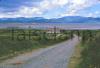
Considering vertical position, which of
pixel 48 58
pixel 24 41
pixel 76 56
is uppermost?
pixel 24 41

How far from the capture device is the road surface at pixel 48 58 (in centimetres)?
739

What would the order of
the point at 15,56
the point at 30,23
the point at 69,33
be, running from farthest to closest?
the point at 15,56 → the point at 69,33 → the point at 30,23

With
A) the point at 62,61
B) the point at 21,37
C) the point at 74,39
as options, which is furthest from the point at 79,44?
the point at 21,37

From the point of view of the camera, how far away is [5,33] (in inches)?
276

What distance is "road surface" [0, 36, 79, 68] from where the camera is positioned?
7.39m

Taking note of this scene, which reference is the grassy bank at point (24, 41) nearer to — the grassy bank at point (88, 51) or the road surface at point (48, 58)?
the road surface at point (48, 58)

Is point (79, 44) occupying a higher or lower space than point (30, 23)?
lower

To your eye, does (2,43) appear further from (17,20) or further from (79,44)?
(79,44)

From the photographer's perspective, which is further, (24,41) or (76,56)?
(76,56)

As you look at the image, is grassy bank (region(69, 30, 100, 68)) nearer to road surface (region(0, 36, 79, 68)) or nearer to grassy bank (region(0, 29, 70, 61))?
road surface (region(0, 36, 79, 68))

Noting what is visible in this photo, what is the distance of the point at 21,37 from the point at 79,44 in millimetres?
1205

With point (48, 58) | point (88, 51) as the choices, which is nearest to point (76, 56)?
point (88, 51)

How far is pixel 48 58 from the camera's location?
27.3 ft

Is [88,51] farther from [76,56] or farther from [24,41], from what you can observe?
[24,41]
